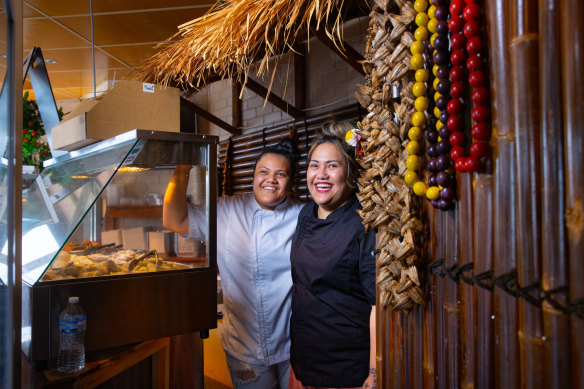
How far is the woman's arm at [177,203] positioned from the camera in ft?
6.66

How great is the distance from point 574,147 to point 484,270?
0.31m

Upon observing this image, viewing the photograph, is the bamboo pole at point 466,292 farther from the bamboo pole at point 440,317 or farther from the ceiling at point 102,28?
the ceiling at point 102,28

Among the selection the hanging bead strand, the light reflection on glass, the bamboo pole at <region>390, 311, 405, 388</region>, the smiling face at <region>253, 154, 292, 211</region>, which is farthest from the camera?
the smiling face at <region>253, 154, 292, 211</region>

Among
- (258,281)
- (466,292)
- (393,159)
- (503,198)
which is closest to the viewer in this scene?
(503,198)

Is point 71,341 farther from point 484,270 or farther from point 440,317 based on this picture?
point 484,270

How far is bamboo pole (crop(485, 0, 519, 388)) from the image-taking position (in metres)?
0.82

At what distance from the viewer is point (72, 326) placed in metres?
1.58

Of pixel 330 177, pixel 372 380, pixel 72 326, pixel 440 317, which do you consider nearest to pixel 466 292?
pixel 440 317

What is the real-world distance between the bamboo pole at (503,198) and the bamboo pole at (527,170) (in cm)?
2

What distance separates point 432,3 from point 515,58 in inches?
12.2

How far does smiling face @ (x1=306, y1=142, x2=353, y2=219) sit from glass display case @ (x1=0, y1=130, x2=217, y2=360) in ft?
1.68

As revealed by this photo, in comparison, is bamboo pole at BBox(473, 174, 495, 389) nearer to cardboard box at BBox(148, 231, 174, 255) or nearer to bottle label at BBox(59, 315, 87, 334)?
bottle label at BBox(59, 315, 87, 334)

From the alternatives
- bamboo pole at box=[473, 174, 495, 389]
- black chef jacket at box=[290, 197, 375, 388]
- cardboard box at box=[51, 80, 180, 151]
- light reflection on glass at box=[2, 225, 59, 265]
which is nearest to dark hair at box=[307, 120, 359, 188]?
black chef jacket at box=[290, 197, 375, 388]

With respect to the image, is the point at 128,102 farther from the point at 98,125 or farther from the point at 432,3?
the point at 432,3
